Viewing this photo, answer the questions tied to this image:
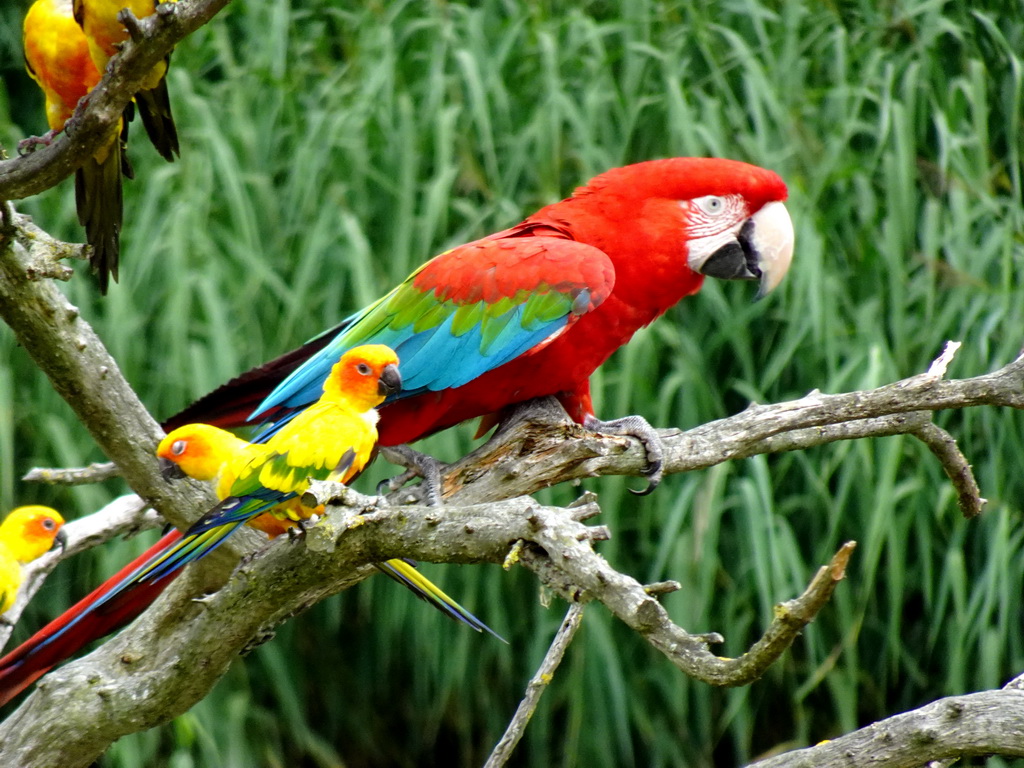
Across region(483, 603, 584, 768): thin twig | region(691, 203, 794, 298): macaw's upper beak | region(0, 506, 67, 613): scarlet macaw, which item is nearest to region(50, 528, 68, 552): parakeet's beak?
region(0, 506, 67, 613): scarlet macaw

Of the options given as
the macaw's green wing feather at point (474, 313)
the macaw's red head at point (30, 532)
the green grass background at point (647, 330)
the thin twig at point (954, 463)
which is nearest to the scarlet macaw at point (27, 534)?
the macaw's red head at point (30, 532)

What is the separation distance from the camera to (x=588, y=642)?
2100 millimetres

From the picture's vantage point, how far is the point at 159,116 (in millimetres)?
1354

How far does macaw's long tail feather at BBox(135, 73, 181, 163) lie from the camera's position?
4.40 ft

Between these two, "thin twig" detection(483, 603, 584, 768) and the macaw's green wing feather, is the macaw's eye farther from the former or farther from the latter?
"thin twig" detection(483, 603, 584, 768)

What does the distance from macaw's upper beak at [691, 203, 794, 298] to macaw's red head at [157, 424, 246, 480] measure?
0.75 meters

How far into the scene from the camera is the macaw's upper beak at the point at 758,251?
1.62 meters

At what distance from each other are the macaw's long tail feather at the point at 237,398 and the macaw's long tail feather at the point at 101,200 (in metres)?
0.23

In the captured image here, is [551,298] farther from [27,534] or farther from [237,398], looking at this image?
[27,534]

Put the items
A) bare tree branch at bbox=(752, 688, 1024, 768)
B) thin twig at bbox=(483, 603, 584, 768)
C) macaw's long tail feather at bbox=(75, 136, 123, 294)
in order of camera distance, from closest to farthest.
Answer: bare tree branch at bbox=(752, 688, 1024, 768) → thin twig at bbox=(483, 603, 584, 768) → macaw's long tail feather at bbox=(75, 136, 123, 294)

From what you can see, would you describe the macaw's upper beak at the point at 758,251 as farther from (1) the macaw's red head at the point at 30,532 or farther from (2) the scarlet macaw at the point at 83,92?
(1) the macaw's red head at the point at 30,532

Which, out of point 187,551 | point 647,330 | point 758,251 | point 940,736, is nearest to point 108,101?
point 187,551

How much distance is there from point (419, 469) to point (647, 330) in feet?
2.88

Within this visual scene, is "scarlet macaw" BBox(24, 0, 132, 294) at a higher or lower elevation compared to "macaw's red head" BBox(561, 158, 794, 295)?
higher
